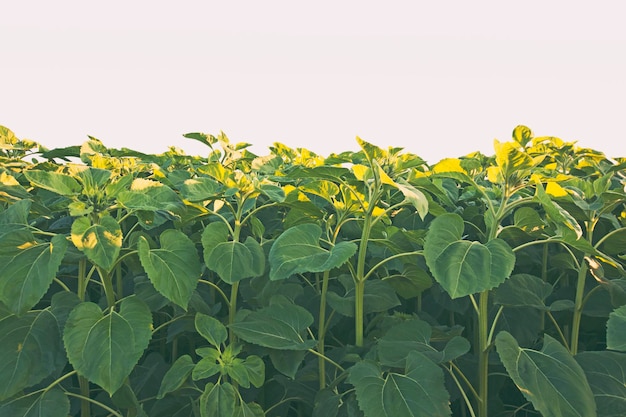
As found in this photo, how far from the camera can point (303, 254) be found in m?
2.49

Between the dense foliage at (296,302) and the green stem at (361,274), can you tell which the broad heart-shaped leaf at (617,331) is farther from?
the green stem at (361,274)

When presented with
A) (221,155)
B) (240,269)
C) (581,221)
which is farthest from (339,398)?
(221,155)

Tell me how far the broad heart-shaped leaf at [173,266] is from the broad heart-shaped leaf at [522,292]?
122 centimetres

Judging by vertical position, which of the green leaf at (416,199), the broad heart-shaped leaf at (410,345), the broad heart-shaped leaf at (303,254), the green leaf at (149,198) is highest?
the green leaf at (416,199)

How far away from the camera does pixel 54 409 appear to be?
2.59m

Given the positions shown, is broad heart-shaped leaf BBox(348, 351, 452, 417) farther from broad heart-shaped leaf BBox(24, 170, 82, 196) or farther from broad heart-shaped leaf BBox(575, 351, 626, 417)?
broad heart-shaped leaf BBox(24, 170, 82, 196)

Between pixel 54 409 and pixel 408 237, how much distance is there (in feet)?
4.93

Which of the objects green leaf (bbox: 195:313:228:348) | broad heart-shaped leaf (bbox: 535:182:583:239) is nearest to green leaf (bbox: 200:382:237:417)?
green leaf (bbox: 195:313:228:348)

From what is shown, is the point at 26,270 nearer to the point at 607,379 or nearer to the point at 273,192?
the point at 273,192

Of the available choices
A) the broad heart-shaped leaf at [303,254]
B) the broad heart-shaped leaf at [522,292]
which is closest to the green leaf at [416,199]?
the broad heart-shaped leaf at [303,254]

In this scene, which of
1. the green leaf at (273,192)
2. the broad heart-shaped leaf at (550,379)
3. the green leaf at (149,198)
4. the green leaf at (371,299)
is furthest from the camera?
the green leaf at (371,299)

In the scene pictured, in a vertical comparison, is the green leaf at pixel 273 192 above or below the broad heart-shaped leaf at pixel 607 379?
above

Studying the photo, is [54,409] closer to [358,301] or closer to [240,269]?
[240,269]

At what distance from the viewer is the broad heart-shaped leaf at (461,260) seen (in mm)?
2301
